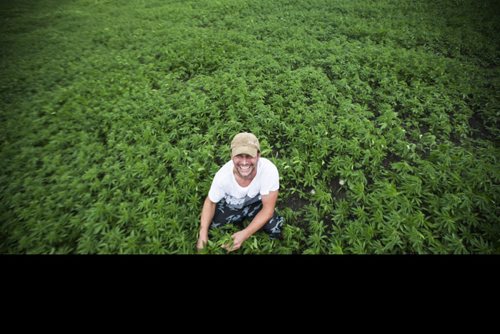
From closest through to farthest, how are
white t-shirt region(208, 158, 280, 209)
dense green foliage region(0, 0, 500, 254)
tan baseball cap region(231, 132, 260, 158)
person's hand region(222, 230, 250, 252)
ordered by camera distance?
tan baseball cap region(231, 132, 260, 158) → white t-shirt region(208, 158, 280, 209) → person's hand region(222, 230, 250, 252) → dense green foliage region(0, 0, 500, 254)

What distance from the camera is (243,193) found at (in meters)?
2.96

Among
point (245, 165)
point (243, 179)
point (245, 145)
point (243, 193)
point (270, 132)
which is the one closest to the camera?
point (245, 145)

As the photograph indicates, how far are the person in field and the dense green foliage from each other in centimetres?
25

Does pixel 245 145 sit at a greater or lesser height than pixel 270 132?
greater

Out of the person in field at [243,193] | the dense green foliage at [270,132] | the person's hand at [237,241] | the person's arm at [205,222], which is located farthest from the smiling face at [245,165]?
the dense green foliage at [270,132]

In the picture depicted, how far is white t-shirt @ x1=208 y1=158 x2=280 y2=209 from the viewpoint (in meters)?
2.77

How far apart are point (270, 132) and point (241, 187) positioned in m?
2.17

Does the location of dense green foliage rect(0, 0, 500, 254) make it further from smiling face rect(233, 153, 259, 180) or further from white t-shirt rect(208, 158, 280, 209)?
smiling face rect(233, 153, 259, 180)

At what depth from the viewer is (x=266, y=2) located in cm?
1191

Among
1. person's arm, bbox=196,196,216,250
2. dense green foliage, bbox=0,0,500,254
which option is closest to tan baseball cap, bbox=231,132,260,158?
person's arm, bbox=196,196,216,250

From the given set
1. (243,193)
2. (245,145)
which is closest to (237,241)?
(243,193)

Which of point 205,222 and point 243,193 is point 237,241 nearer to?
point 205,222
